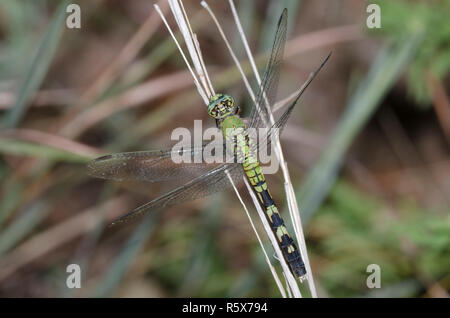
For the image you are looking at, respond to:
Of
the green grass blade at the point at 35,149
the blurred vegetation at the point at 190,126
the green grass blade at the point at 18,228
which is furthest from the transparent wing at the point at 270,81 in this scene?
the green grass blade at the point at 18,228

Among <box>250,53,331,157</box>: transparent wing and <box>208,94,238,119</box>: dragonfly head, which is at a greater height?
<box>208,94,238,119</box>: dragonfly head

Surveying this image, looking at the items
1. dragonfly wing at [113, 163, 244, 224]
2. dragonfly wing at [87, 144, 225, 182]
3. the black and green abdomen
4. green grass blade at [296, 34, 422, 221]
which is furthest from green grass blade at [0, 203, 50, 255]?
green grass blade at [296, 34, 422, 221]

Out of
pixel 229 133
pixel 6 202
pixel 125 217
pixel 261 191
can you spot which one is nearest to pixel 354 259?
pixel 261 191

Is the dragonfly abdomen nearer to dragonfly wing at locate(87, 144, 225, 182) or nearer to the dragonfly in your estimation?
the dragonfly

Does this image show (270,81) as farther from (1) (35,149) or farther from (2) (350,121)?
(1) (35,149)

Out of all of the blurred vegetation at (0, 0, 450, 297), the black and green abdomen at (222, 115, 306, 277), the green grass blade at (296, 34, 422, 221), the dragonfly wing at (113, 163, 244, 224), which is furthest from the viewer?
the blurred vegetation at (0, 0, 450, 297)

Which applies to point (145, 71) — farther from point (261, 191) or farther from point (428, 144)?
point (428, 144)
